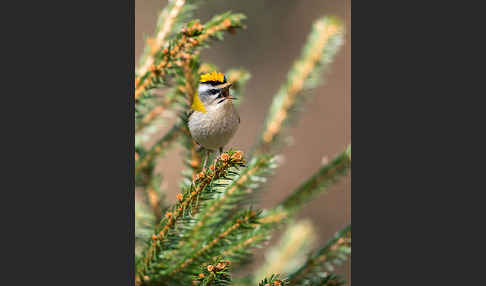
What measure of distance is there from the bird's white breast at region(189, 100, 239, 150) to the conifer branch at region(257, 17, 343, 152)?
8.0 inches

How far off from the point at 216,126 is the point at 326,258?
267 millimetres

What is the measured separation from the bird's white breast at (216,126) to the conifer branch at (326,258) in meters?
0.23

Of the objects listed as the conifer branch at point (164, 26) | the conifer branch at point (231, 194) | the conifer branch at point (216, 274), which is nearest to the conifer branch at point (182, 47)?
the conifer branch at point (164, 26)

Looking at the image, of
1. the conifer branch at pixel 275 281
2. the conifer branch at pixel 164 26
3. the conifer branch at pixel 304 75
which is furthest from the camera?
the conifer branch at pixel 304 75

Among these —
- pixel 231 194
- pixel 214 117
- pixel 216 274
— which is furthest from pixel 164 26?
pixel 216 274

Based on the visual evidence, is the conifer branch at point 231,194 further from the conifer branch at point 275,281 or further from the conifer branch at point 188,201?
the conifer branch at point 275,281

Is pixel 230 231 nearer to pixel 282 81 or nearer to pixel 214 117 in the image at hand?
pixel 214 117

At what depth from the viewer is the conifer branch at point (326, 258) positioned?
25.5 inches

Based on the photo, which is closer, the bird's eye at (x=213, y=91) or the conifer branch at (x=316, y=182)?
the bird's eye at (x=213, y=91)

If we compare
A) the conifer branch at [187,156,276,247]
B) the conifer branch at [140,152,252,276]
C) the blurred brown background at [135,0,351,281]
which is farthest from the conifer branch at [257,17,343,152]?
the conifer branch at [140,152,252,276]

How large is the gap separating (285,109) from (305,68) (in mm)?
93

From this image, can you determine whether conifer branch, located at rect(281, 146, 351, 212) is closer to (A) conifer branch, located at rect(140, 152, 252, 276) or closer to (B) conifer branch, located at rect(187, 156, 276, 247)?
(B) conifer branch, located at rect(187, 156, 276, 247)

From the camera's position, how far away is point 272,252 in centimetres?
96

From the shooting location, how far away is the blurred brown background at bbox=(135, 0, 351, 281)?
2.34 feet
